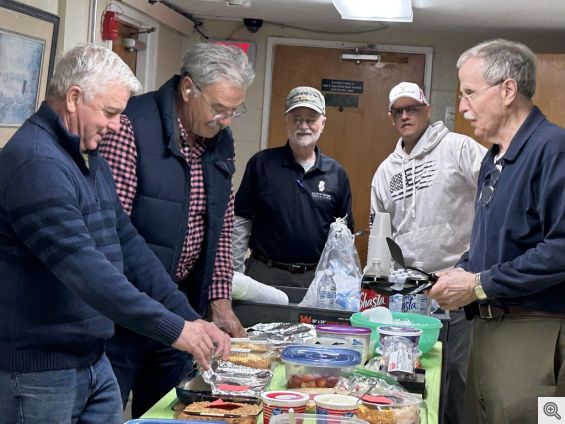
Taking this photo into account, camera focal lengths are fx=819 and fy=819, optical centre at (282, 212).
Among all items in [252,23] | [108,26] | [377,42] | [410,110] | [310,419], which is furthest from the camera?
[377,42]

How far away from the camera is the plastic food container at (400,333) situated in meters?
2.26

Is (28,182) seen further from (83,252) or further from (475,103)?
(475,103)

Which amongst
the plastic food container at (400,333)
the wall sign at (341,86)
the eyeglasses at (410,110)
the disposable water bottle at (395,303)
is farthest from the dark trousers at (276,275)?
the wall sign at (341,86)

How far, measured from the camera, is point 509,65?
7.82ft

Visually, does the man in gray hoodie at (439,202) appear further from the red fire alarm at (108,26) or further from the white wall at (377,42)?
the white wall at (377,42)

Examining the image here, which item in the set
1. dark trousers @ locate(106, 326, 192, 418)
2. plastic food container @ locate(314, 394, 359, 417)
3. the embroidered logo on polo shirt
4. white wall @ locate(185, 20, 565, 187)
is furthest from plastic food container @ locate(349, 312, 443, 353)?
white wall @ locate(185, 20, 565, 187)

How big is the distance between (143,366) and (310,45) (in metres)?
3.91

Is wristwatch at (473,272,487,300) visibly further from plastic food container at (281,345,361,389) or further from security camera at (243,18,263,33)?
security camera at (243,18,263,33)

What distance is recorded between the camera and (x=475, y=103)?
2412 millimetres

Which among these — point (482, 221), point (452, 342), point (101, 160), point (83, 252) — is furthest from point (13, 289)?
point (452, 342)

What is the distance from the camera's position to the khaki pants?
2250mm

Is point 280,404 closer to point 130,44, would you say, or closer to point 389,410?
point 389,410

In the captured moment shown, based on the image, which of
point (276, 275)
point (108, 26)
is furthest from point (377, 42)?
point (276, 275)

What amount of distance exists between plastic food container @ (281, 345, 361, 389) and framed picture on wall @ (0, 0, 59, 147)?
73.1 inches
